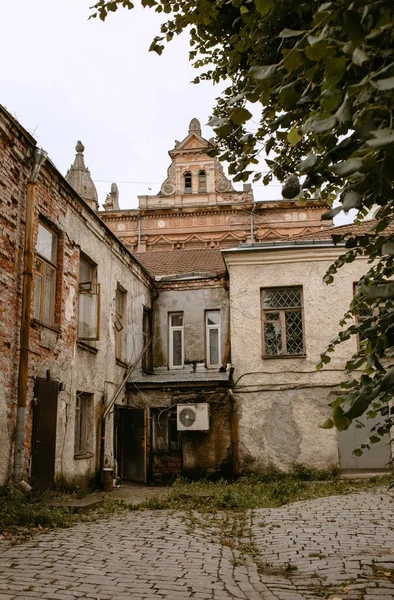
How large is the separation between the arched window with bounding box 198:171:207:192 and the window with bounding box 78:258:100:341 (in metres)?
17.0

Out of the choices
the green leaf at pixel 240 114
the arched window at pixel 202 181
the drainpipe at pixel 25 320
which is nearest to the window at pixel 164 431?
the drainpipe at pixel 25 320

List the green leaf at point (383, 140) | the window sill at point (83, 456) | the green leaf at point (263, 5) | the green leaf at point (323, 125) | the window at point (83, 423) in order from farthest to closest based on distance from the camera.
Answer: the window at point (83, 423) → the window sill at point (83, 456) → the green leaf at point (263, 5) → the green leaf at point (323, 125) → the green leaf at point (383, 140)

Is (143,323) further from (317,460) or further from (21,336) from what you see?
(21,336)

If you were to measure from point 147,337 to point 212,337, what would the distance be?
5.94 feet

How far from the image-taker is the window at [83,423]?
11539mm

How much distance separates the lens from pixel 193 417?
545 inches

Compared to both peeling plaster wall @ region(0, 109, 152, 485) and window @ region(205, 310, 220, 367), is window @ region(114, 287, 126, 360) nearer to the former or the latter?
peeling plaster wall @ region(0, 109, 152, 485)

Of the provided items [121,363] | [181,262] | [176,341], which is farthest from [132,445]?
[181,262]

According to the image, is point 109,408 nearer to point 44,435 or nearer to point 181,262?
point 44,435

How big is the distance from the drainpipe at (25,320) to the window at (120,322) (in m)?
4.92

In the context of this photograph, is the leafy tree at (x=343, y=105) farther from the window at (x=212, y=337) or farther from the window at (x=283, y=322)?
the window at (x=212, y=337)

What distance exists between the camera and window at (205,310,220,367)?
16359 mm

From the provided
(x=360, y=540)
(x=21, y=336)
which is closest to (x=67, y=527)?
(x=21, y=336)

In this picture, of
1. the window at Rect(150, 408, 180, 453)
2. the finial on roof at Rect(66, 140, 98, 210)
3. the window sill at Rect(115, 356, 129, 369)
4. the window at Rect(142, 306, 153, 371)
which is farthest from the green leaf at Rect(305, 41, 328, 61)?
the finial on roof at Rect(66, 140, 98, 210)
